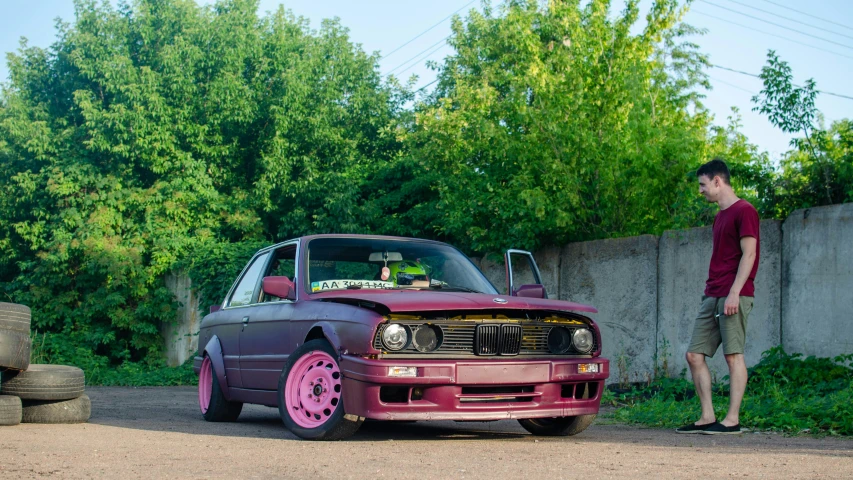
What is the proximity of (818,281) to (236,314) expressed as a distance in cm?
535

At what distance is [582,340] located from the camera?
708cm

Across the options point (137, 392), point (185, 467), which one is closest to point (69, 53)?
point (137, 392)

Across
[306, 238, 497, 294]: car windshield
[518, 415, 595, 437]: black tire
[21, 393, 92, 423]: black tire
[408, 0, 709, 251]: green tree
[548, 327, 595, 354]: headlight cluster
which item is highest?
[408, 0, 709, 251]: green tree

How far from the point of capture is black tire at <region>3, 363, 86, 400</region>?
8.31 metres

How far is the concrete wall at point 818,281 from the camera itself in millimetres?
8828

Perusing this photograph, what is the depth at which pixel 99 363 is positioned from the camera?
20875 mm

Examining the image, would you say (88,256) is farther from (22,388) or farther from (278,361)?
(278,361)

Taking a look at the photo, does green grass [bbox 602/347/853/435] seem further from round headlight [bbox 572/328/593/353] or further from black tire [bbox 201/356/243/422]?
black tire [bbox 201/356/243/422]

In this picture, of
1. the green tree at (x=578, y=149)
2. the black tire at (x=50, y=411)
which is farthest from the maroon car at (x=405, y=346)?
the green tree at (x=578, y=149)

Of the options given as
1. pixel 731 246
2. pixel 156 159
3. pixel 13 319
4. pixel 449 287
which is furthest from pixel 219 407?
pixel 156 159

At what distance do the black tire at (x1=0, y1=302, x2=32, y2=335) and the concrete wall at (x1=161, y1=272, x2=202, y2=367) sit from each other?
479 inches

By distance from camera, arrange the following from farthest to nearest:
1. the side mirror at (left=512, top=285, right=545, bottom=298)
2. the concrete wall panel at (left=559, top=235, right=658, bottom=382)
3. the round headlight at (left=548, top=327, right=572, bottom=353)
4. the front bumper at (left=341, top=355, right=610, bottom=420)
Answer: the concrete wall panel at (left=559, top=235, right=658, bottom=382)
the side mirror at (left=512, top=285, right=545, bottom=298)
the round headlight at (left=548, top=327, right=572, bottom=353)
the front bumper at (left=341, top=355, right=610, bottom=420)

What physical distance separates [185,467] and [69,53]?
20831 mm

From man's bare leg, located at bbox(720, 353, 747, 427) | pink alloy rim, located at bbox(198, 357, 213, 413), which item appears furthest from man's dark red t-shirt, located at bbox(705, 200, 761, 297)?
pink alloy rim, located at bbox(198, 357, 213, 413)
